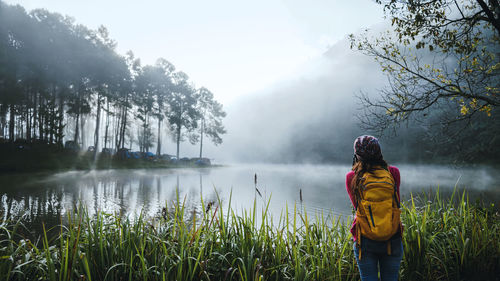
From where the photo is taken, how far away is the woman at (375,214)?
2.22 m

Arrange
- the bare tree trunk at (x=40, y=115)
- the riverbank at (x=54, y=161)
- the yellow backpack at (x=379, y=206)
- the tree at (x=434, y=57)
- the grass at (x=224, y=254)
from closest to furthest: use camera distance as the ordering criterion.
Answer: the yellow backpack at (x=379, y=206), the grass at (x=224, y=254), the tree at (x=434, y=57), the riverbank at (x=54, y=161), the bare tree trunk at (x=40, y=115)

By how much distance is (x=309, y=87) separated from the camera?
575 feet

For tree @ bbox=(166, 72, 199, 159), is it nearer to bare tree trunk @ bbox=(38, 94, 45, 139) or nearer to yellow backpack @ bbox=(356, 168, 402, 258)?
bare tree trunk @ bbox=(38, 94, 45, 139)

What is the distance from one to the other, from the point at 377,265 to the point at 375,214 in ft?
1.67

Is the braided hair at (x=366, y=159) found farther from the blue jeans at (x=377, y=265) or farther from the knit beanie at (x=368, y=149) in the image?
the blue jeans at (x=377, y=265)

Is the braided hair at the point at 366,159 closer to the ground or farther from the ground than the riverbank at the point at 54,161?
farther from the ground

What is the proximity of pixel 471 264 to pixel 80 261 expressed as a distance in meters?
4.69

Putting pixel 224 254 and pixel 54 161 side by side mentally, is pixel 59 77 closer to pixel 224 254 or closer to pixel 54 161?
pixel 54 161

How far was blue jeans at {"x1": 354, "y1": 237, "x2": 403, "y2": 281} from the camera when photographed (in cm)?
229

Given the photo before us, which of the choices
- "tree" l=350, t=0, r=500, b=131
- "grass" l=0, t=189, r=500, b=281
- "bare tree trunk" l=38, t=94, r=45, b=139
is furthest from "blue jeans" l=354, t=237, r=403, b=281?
"bare tree trunk" l=38, t=94, r=45, b=139

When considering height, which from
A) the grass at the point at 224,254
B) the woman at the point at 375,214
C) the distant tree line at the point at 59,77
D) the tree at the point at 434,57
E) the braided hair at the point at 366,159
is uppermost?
the distant tree line at the point at 59,77

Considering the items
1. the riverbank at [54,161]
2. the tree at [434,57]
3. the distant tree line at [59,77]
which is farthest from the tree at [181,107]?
the tree at [434,57]

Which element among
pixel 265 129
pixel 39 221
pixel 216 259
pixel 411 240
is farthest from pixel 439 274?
pixel 265 129

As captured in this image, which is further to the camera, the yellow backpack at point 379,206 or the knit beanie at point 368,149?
the knit beanie at point 368,149
